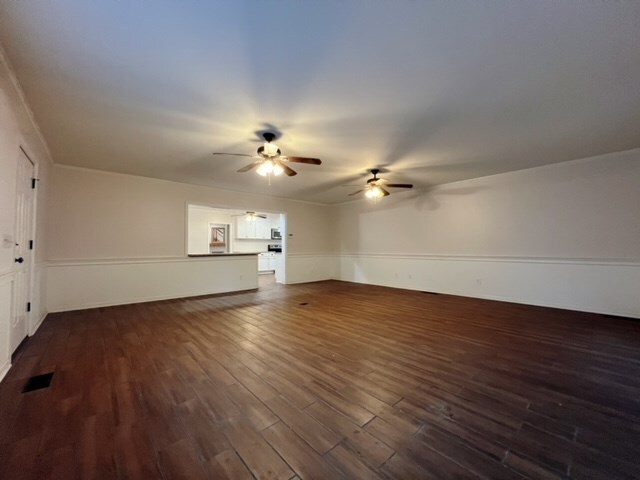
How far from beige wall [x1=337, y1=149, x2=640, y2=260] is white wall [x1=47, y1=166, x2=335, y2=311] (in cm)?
474

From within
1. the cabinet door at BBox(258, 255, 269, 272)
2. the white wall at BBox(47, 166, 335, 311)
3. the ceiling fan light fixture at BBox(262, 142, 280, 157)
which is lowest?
the cabinet door at BBox(258, 255, 269, 272)

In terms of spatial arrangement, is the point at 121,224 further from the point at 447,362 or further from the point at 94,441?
the point at 447,362

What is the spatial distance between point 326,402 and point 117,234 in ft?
16.8

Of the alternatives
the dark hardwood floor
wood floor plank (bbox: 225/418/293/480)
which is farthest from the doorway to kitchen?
wood floor plank (bbox: 225/418/293/480)

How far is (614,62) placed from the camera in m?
1.96

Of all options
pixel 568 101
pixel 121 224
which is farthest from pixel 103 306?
pixel 568 101

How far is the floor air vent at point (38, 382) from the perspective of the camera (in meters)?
1.95

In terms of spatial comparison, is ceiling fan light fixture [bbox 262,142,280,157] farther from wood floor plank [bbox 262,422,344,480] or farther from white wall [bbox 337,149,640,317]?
white wall [bbox 337,149,640,317]

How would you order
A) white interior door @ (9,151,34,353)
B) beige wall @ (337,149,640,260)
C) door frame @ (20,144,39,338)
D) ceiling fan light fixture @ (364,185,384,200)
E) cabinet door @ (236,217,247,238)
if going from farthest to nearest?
cabinet door @ (236,217,247,238), ceiling fan light fixture @ (364,185,384,200), beige wall @ (337,149,640,260), door frame @ (20,144,39,338), white interior door @ (9,151,34,353)

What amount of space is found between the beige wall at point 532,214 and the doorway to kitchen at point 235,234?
4.56m

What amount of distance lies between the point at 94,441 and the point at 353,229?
707 centimetres

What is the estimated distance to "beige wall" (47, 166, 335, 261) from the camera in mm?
4305

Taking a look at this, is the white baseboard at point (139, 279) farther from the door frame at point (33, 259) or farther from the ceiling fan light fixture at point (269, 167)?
the ceiling fan light fixture at point (269, 167)

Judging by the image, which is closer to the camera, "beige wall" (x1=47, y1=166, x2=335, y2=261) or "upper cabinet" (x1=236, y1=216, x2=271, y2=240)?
"beige wall" (x1=47, y1=166, x2=335, y2=261)
